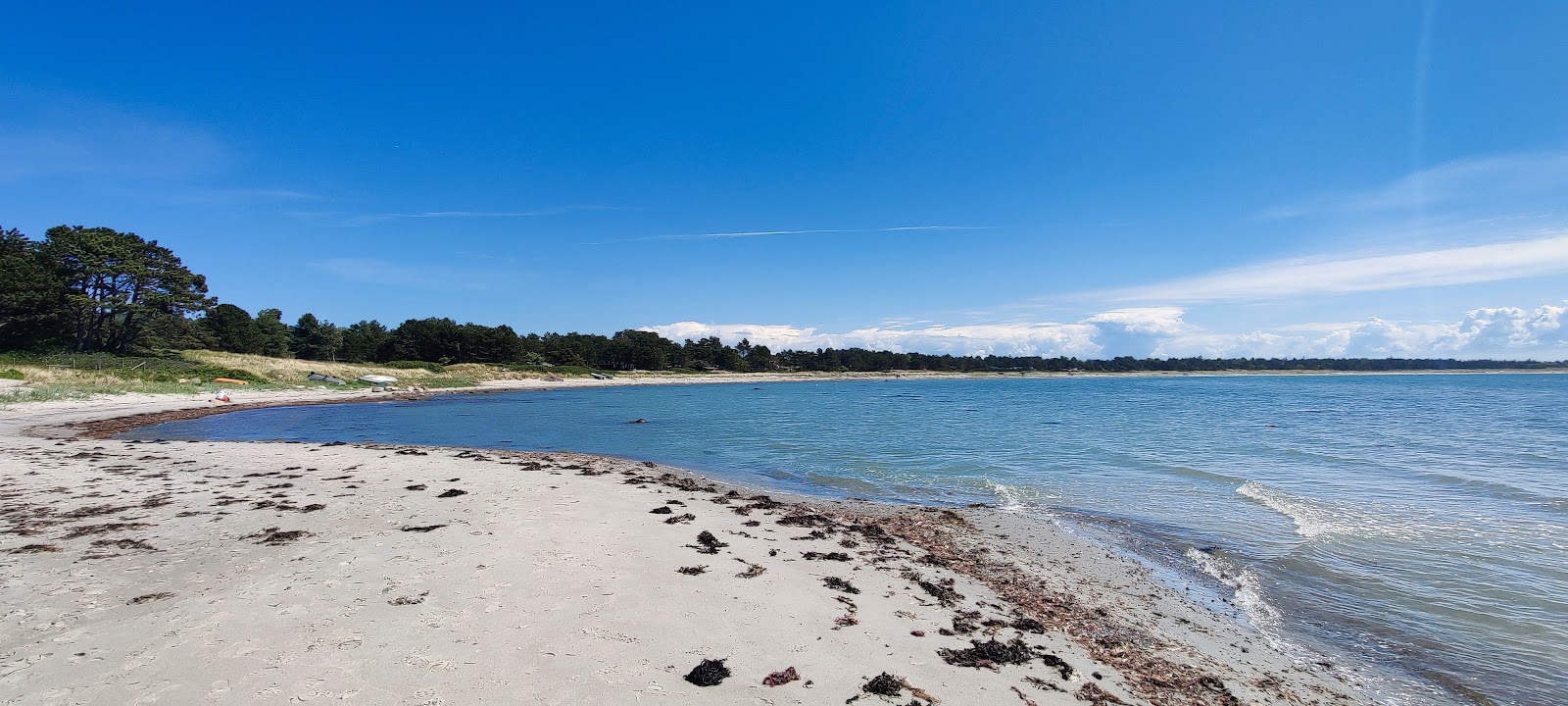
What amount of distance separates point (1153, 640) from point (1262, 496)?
10740 millimetres

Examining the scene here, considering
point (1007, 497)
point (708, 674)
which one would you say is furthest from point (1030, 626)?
point (1007, 497)

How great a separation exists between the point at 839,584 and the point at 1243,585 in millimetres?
5827

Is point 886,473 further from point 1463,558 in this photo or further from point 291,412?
point 291,412

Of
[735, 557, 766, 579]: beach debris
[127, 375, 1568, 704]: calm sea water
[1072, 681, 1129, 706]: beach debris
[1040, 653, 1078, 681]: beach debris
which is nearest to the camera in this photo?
[1072, 681, 1129, 706]: beach debris

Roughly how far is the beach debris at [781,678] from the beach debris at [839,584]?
2.31 m

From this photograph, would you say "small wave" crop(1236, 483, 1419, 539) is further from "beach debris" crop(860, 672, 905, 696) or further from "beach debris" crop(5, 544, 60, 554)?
"beach debris" crop(5, 544, 60, 554)

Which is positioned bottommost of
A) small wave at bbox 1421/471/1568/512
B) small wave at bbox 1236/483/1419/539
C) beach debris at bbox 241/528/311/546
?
small wave at bbox 1236/483/1419/539

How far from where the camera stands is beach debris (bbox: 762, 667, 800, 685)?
4.88 metres

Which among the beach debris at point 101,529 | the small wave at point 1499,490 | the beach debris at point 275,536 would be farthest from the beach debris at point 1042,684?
the small wave at point 1499,490

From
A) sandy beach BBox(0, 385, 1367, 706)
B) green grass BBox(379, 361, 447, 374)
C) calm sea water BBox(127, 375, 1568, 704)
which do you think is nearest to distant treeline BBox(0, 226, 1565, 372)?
green grass BBox(379, 361, 447, 374)

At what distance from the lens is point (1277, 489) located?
1536cm

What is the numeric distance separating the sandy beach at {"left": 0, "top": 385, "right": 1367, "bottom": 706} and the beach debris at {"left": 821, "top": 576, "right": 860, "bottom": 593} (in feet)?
0.20

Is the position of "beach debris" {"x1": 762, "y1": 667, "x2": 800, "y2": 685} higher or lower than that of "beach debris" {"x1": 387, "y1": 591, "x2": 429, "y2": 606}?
lower

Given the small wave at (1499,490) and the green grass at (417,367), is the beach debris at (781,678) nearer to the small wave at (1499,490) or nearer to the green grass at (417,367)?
the small wave at (1499,490)
